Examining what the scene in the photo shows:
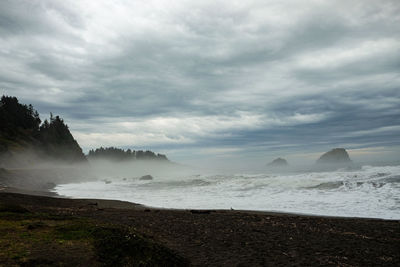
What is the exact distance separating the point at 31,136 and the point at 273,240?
111776 mm

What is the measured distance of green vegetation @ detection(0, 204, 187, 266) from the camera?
6.71m

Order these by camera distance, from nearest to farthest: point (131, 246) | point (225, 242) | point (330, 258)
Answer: point (131, 246) < point (330, 258) < point (225, 242)

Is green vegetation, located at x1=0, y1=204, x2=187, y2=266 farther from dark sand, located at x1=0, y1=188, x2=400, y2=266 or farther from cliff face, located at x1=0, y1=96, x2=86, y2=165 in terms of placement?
cliff face, located at x1=0, y1=96, x2=86, y2=165

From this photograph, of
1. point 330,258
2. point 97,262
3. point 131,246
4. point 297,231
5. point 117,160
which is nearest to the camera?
point 97,262

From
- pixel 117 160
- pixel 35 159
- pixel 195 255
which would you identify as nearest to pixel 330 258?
pixel 195 255

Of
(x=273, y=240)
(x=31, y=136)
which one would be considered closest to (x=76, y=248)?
(x=273, y=240)

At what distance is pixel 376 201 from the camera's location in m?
21.0

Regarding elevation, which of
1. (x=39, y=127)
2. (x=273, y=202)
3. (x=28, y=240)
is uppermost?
(x=39, y=127)

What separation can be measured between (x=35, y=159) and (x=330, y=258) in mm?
99442

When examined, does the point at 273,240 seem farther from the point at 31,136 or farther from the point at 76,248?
the point at 31,136

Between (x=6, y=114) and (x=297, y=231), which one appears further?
(x=6, y=114)

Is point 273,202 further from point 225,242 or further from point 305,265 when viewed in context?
point 305,265

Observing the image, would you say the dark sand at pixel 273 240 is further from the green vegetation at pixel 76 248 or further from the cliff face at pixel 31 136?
the cliff face at pixel 31 136

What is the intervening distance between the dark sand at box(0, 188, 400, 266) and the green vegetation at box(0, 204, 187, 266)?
1.62 meters
